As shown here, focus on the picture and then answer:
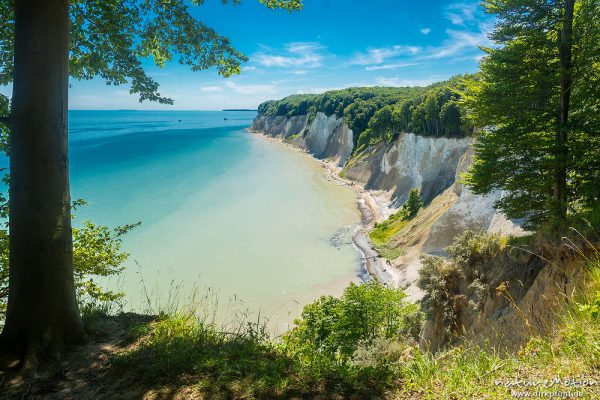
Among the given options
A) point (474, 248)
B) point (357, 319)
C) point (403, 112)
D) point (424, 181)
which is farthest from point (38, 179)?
point (403, 112)

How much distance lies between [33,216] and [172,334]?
2.58 m

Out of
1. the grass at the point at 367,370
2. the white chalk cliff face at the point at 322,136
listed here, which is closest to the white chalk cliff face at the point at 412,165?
the white chalk cliff face at the point at 322,136

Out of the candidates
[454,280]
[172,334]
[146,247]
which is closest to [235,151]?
[146,247]

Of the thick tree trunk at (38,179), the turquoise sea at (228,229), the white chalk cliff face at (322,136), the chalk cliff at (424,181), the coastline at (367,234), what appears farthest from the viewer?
the white chalk cliff face at (322,136)

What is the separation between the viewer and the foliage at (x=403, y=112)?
43125mm

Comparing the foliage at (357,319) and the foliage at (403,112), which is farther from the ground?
the foliage at (403,112)

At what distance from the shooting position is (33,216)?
4656 mm

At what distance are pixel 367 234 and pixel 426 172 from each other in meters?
12.5

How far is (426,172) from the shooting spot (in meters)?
45.0

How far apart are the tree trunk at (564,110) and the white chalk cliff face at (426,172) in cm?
312

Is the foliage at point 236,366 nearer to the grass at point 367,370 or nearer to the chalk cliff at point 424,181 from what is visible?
the grass at point 367,370

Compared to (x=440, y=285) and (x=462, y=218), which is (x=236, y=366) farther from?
(x=462, y=218)

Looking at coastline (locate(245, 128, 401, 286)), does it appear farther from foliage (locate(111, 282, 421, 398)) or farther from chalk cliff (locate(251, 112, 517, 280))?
foliage (locate(111, 282, 421, 398))

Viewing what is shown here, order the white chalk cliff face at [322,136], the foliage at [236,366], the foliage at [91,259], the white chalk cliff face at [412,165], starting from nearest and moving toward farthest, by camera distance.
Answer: the foliage at [236,366], the foliage at [91,259], the white chalk cliff face at [412,165], the white chalk cliff face at [322,136]
